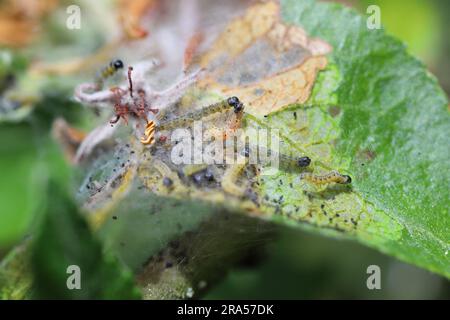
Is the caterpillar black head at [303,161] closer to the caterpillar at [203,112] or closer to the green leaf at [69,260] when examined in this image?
the caterpillar at [203,112]

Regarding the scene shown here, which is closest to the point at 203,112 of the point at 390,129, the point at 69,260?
the point at 390,129

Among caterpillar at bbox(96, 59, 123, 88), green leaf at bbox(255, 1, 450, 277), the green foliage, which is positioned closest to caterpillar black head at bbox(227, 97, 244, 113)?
green leaf at bbox(255, 1, 450, 277)

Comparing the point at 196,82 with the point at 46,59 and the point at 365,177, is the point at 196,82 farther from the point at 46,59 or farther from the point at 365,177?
the point at 46,59

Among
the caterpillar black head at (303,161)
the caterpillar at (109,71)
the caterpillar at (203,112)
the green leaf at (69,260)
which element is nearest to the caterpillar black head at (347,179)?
the caterpillar black head at (303,161)

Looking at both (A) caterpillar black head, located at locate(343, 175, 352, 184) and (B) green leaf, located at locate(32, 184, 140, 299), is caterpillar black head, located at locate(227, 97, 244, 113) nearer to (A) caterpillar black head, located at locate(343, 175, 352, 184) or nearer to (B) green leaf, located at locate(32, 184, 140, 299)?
(A) caterpillar black head, located at locate(343, 175, 352, 184)

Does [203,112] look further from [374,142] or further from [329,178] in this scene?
[374,142]

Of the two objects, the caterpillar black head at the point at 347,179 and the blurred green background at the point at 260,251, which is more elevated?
the caterpillar black head at the point at 347,179
